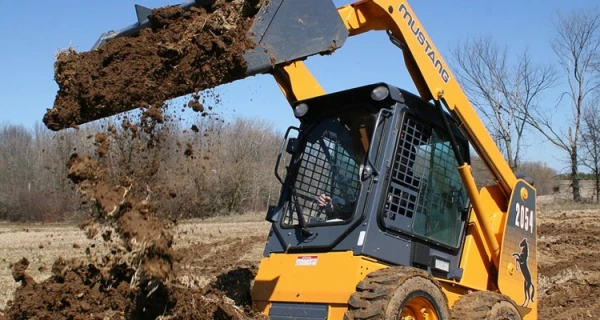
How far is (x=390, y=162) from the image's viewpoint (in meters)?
5.92

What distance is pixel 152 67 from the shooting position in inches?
216

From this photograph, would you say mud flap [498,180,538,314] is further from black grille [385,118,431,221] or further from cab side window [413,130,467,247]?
black grille [385,118,431,221]

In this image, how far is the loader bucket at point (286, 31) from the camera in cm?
566

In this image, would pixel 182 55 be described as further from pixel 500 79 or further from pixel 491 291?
pixel 500 79

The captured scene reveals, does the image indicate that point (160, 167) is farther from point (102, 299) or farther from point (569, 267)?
point (569, 267)

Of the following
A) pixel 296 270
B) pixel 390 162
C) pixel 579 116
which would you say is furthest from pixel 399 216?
pixel 579 116

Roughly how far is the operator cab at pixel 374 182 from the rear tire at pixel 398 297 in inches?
13.3

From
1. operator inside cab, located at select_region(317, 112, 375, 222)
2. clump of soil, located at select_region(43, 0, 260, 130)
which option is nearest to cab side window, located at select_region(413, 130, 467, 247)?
operator inside cab, located at select_region(317, 112, 375, 222)

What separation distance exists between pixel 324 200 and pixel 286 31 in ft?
5.10

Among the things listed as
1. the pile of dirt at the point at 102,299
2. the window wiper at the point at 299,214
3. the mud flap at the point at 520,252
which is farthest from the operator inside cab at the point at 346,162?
the mud flap at the point at 520,252

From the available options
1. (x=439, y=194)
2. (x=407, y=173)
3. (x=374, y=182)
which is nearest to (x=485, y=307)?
(x=439, y=194)

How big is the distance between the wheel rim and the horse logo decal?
1666 mm

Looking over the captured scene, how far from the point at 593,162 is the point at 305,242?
29.4m

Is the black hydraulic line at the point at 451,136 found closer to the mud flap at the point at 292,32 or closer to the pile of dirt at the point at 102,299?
the mud flap at the point at 292,32
